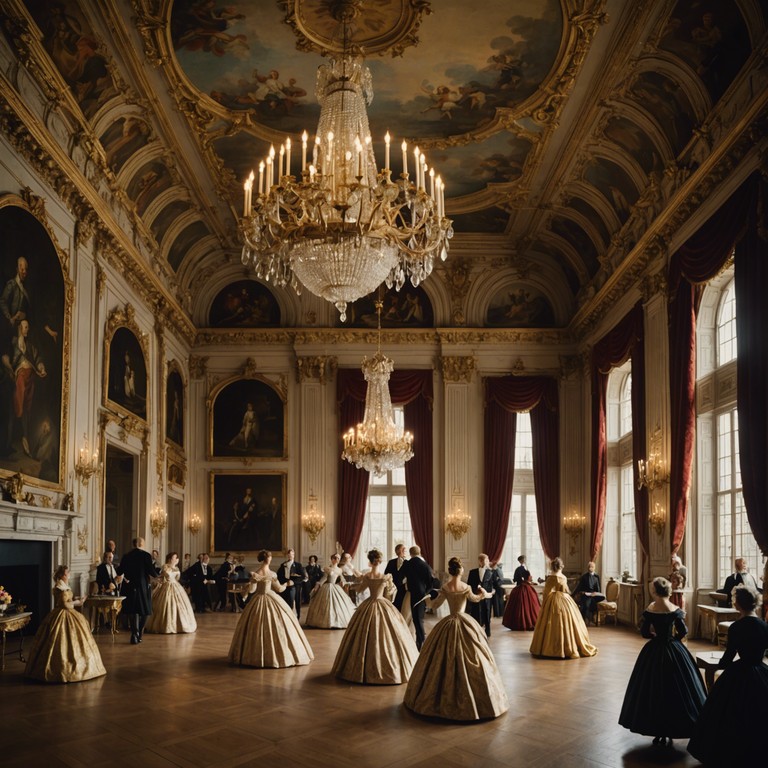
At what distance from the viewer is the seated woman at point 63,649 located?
9594mm

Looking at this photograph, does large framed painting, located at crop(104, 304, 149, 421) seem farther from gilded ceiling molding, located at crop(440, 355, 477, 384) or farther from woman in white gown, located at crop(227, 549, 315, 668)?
gilded ceiling molding, located at crop(440, 355, 477, 384)

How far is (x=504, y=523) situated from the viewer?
70.1ft

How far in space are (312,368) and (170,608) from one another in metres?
8.56

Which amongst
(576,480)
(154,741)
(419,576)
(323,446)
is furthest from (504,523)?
(154,741)

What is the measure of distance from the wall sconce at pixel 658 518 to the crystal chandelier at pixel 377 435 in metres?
4.66

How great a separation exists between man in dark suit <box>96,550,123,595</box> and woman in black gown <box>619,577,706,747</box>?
861 centimetres

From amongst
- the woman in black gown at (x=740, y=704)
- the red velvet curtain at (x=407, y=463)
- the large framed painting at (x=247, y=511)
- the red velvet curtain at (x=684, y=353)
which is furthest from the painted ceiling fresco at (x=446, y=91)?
the woman in black gown at (x=740, y=704)

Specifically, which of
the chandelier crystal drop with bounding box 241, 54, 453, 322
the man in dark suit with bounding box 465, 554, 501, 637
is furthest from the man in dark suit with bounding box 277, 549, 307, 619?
the chandelier crystal drop with bounding box 241, 54, 453, 322

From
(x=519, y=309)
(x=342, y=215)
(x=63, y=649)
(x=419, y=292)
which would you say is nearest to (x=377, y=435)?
(x=419, y=292)

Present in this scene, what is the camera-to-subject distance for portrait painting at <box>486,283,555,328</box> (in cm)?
2261

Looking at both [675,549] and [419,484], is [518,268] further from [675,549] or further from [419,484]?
[675,549]

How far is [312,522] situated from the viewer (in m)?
21.3

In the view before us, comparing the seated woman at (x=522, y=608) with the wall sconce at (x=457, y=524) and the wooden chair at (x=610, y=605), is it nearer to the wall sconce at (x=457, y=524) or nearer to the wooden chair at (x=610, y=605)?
the wooden chair at (x=610, y=605)

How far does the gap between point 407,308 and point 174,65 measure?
1045cm
